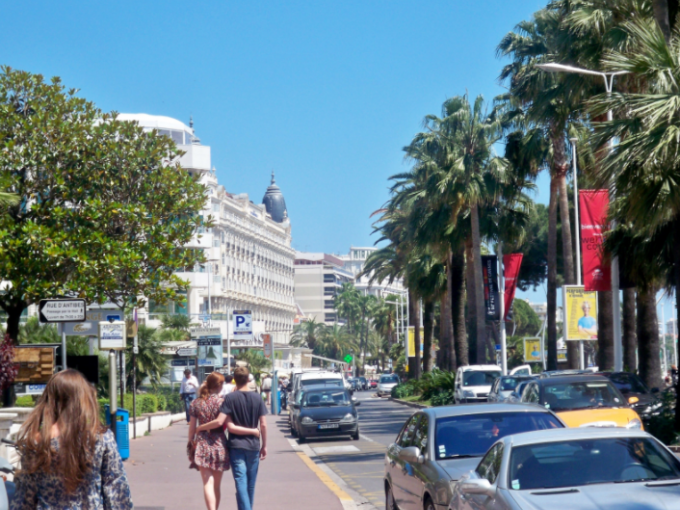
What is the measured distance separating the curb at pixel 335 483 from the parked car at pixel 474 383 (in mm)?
11332

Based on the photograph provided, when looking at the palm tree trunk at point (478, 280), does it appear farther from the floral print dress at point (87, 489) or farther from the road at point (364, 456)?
the floral print dress at point (87, 489)

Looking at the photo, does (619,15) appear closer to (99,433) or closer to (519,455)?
(519,455)

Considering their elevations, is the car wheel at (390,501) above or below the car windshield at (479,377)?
above

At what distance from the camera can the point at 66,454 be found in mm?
4258

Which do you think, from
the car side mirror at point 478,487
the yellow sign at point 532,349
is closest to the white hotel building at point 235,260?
the yellow sign at point 532,349

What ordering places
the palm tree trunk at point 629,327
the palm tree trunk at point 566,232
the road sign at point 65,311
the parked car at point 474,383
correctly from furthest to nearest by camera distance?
the palm tree trunk at point 566,232
the parked car at point 474,383
the palm tree trunk at point 629,327
the road sign at point 65,311

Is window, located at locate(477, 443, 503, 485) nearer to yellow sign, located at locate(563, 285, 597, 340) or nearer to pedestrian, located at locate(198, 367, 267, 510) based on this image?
pedestrian, located at locate(198, 367, 267, 510)

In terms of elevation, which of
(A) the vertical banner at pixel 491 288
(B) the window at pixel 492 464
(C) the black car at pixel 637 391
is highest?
(A) the vertical banner at pixel 491 288

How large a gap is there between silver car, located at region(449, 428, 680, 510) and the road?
5.43 meters

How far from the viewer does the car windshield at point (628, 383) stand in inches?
808

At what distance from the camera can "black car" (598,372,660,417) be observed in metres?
18.9

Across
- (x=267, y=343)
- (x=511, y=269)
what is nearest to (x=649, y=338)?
(x=511, y=269)

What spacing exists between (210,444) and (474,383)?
949 inches

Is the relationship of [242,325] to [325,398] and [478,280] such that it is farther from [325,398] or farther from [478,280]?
[325,398]
